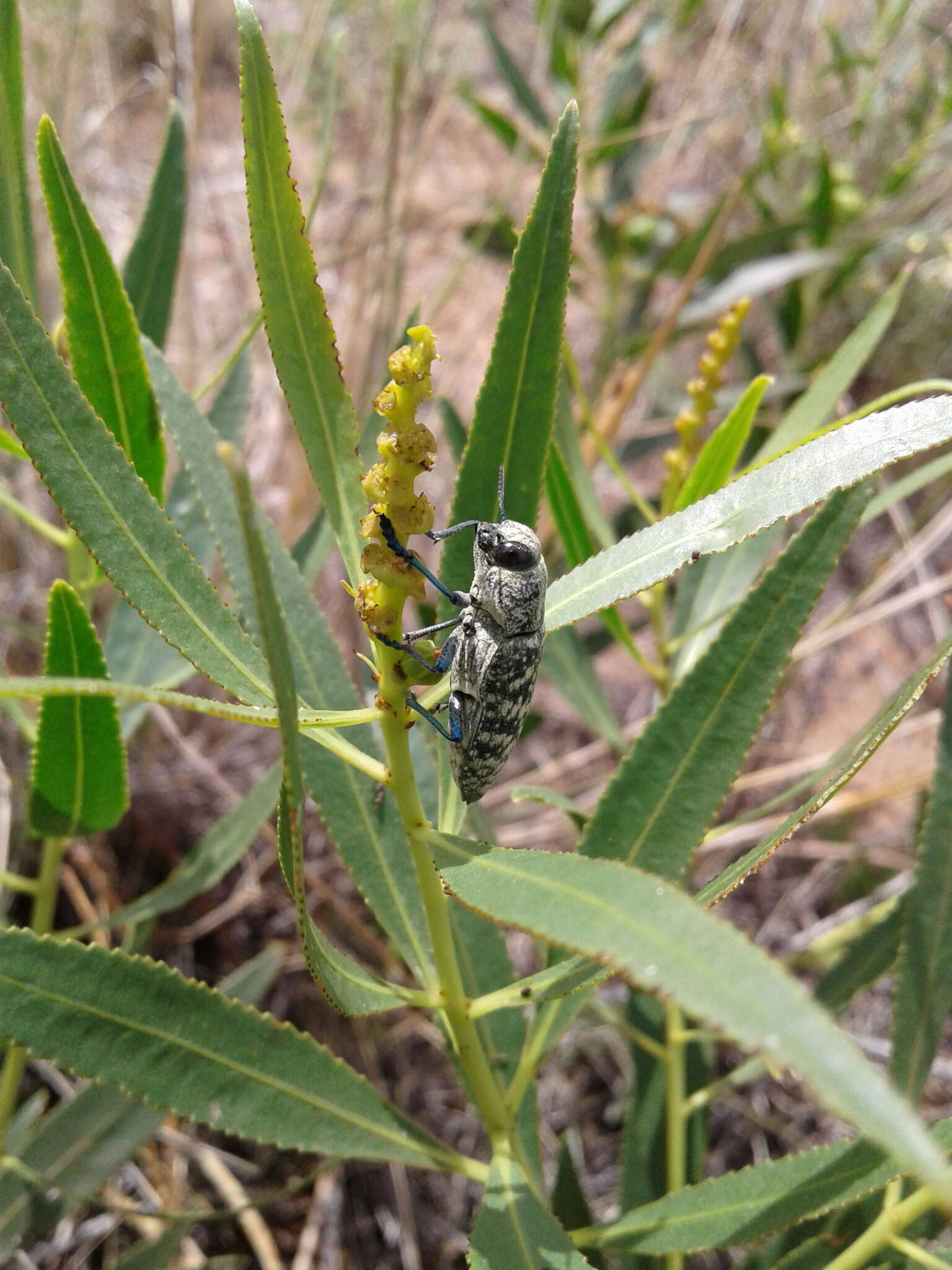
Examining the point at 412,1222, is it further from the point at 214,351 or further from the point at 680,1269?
the point at 214,351

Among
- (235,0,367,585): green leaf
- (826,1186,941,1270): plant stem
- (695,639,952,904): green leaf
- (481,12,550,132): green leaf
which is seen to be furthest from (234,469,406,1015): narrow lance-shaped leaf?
(481,12,550,132): green leaf

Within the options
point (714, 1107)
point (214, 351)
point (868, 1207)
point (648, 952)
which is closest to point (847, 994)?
point (868, 1207)

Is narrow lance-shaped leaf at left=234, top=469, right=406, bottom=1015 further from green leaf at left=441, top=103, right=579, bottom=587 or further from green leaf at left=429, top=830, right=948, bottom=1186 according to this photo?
green leaf at left=441, top=103, right=579, bottom=587

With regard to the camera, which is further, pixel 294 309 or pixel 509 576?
pixel 509 576

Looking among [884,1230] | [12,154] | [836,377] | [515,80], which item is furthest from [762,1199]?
[515,80]

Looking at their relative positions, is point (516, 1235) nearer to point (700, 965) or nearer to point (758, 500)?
point (700, 965)
